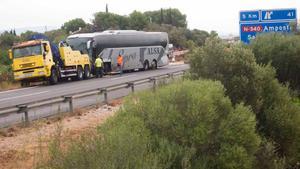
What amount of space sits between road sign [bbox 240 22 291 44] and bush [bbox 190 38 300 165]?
1146cm

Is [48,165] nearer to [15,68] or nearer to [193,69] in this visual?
[193,69]

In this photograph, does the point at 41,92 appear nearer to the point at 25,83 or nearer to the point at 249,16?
the point at 25,83

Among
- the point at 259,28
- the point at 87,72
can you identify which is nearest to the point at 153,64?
the point at 87,72

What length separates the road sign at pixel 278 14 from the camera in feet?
80.4

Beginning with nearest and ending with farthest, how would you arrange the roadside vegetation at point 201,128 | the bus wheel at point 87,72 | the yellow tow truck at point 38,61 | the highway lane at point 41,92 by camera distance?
the roadside vegetation at point 201,128 → the highway lane at point 41,92 → the yellow tow truck at point 38,61 → the bus wheel at point 87,72

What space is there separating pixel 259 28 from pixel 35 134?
15.3 metres

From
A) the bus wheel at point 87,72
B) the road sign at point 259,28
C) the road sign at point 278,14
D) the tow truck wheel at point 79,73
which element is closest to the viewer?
the road sign at point 278,14

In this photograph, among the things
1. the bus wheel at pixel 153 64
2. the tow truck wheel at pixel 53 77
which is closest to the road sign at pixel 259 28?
the tow truck wheel at pixel 53 77

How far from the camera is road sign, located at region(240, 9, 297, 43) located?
2456 cm

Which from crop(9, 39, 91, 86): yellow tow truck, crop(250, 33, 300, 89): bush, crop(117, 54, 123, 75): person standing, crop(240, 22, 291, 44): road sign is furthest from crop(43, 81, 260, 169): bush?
crop(117, 54, 123, 75): person standing

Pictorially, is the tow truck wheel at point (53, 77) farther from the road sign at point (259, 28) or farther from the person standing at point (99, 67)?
the road sign at point (259, 28)

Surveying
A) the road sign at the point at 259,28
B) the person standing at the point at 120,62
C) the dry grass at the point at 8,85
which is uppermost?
the road sign at the point at 259,28

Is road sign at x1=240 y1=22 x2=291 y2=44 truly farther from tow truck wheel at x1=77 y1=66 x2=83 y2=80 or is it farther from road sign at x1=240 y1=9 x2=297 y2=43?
tow truck wheel at x1=77 y1=66 x2=83 y2=80

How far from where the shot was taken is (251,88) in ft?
41.0
